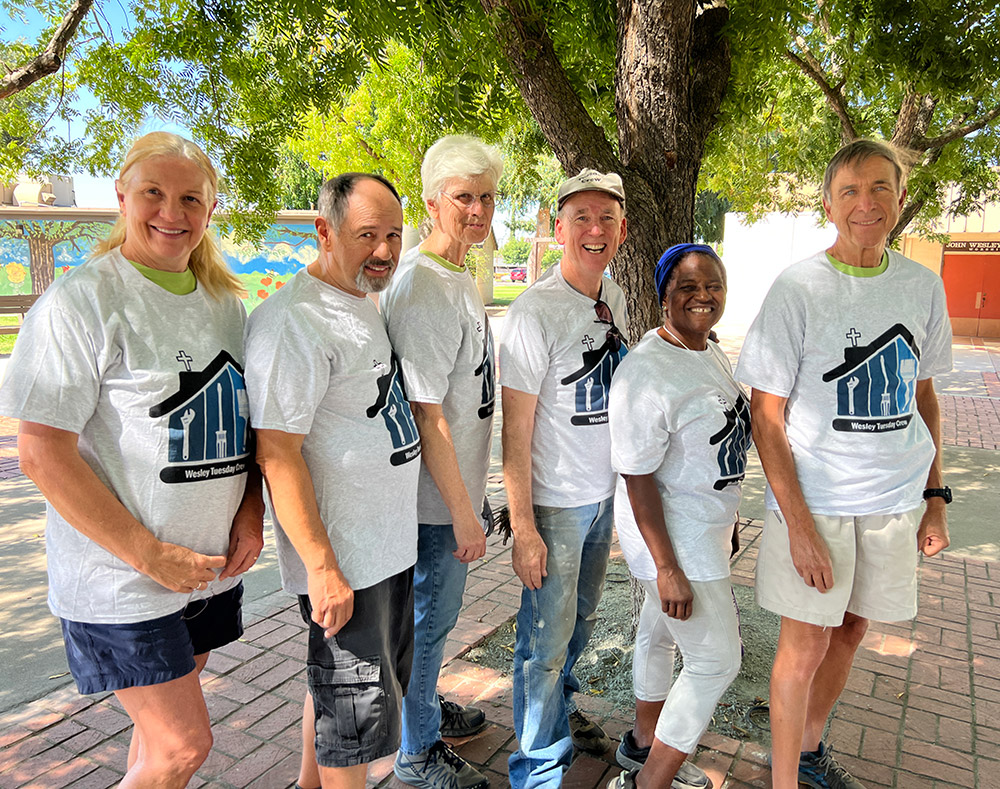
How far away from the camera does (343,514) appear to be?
2150 mm

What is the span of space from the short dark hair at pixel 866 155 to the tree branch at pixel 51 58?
4.33m

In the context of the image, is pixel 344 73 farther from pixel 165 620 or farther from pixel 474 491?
pixel 165 620

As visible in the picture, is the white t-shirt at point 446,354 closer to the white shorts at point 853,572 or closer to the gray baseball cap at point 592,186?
the gray baseball cap at point 592,186

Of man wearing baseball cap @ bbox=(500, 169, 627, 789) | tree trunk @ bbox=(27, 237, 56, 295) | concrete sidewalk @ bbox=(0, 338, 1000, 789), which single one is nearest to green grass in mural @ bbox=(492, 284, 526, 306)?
tree trunk @ bbox=(27, 237, 56, 295)

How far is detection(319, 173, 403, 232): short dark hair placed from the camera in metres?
2.20

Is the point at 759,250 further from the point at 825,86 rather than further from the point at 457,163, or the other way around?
the point at 457,163

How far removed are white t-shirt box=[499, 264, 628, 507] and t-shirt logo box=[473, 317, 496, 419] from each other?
0.28ft

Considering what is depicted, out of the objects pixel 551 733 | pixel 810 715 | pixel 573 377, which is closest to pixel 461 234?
pixel 573 377

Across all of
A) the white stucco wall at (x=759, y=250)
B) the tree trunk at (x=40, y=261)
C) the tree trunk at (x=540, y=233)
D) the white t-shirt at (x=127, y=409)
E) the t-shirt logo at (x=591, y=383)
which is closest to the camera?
the white t-shirt at (x=127, y=409)

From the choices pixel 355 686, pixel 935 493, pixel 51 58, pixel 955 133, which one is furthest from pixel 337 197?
pixel 955 133

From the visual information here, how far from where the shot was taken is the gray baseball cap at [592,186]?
2580 millimetres

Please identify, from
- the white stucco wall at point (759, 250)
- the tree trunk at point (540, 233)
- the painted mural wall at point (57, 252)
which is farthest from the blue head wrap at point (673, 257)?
the tree trunk at point (540, 233)

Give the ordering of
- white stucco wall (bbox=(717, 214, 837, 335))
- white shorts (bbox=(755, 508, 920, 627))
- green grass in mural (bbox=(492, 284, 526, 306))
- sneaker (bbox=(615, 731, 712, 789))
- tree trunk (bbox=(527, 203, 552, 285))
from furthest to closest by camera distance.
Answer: green grass in mural (bbox=(492, 284, 526, 306))
tree trunk (bbox=(527, 203, 552, 285))
white stucco wall (bbox=(717, 214, 837, 335))
sneaker (bbox=(615, 731, 712, 789))
white shorts (bbox=(755, 508, 920, 627))

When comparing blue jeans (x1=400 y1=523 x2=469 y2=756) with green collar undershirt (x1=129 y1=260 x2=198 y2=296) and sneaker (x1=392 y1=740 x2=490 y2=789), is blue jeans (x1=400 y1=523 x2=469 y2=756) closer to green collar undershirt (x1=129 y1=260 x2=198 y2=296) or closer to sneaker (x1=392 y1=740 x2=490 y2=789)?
sneaker (x1=392 y1=740 x2=490 y2=789)
